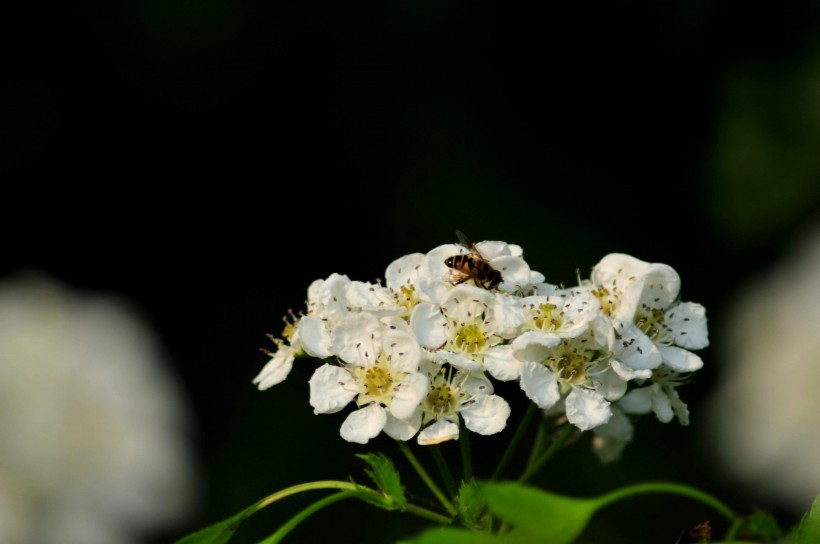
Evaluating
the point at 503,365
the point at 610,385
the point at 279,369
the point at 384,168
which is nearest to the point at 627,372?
the point at 610,385

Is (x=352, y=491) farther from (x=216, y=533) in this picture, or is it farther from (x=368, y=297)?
(x=368, y=297)

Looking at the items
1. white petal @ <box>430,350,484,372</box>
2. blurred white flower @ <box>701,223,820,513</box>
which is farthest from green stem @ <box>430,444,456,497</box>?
blurred white flower @ <box>701,223,820,513</box>

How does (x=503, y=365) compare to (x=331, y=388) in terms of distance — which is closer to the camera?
(x=503, y=365)

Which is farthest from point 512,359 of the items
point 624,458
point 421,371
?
point 624,458

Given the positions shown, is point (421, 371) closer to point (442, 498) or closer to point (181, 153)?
point (442, 498)

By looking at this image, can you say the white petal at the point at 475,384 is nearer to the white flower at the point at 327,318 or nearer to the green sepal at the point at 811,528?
the white flower at the point at 327,318
